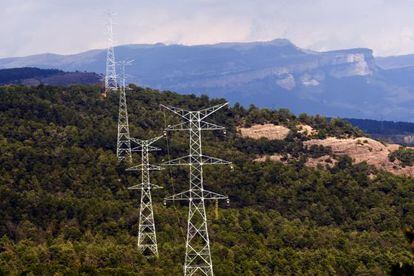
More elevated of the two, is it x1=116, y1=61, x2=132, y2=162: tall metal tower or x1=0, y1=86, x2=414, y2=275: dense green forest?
x1=116, y1=61, x2=132, y2=162: tall metal tower

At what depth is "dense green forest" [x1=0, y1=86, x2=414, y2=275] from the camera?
73.5m

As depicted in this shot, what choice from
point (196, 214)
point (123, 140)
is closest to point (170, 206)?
point (196, 214)

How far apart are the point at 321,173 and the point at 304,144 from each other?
1306 cm

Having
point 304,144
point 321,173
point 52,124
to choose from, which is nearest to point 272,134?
point 304,144

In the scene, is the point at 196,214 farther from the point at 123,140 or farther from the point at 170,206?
the point at 123,140

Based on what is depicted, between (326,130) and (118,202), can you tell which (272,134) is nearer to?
(326,130)

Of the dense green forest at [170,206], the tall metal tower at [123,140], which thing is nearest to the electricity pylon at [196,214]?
the dense green forest at [170,206]

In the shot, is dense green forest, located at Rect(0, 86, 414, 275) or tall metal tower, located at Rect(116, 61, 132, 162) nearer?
dense green forest, located at Rect(0, 86, 414, 275)

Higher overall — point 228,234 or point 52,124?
point 52,124

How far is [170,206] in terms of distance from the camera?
91438mm

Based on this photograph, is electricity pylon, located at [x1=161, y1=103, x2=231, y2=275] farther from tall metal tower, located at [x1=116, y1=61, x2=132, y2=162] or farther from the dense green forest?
tall metal tower, located at [x1=116, y1=61, x2=132, y2=162]

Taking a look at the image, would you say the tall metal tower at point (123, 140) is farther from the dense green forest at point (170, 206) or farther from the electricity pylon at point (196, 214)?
the electricity pylon at point (196, 214)

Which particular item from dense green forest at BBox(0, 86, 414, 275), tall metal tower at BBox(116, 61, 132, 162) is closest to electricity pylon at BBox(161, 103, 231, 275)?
dense green forest at BBox(0, 86, 414, 275)

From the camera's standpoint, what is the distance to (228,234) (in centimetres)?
8250
